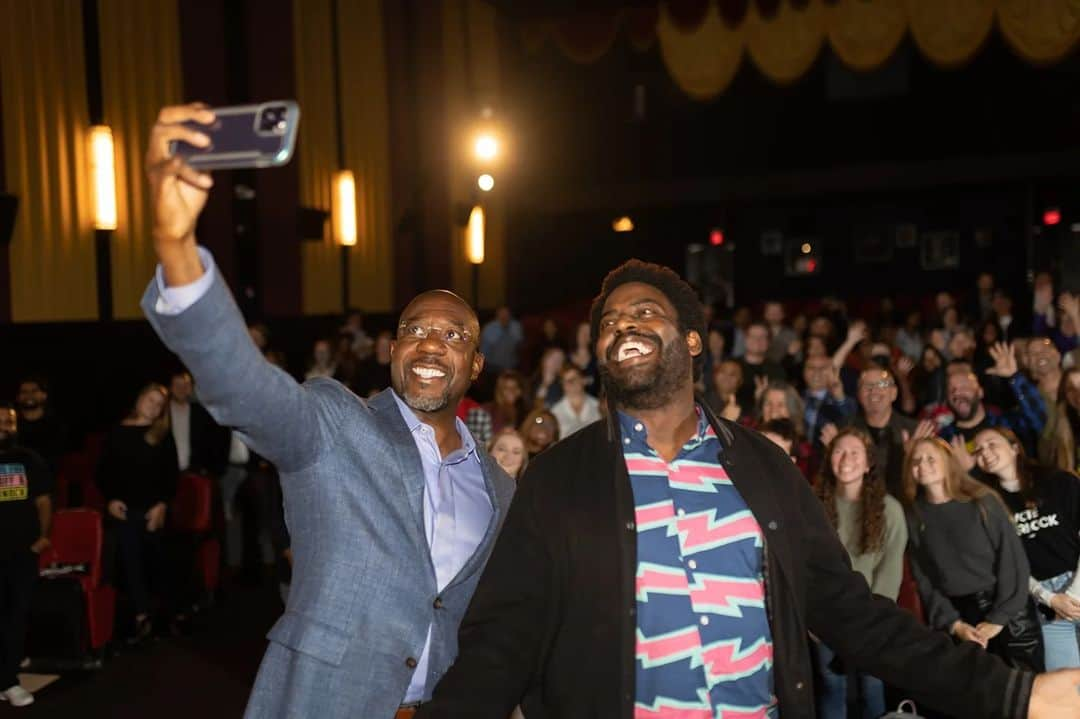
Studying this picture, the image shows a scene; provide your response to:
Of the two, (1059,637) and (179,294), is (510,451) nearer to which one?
(1059,637)

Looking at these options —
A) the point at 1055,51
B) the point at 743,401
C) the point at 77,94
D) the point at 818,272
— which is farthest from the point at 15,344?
the point at 818,272

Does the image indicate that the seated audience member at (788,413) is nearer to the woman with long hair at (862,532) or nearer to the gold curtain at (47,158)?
the woman with long hair at (862,532)

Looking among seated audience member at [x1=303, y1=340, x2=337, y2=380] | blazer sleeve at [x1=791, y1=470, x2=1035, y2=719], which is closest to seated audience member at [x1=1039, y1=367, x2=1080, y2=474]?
blazer sleeve at [x1=791, y1=470, x2=1035, y2=719]

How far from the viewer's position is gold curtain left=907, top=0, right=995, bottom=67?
10.6 metres

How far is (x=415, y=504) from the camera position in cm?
183

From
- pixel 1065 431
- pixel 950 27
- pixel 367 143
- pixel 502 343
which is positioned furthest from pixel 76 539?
pixel 950 27

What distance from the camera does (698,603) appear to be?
1582 millimetres

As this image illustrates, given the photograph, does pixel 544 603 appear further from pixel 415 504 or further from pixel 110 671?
pixel 110 671

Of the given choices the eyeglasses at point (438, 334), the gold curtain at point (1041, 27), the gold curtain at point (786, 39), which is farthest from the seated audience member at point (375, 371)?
the gold curtain at point (1041, 27)

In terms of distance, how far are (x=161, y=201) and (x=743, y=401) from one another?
538 centimetres

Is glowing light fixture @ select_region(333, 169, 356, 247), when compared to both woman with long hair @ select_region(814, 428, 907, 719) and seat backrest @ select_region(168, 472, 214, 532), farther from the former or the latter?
woman with long hair @ select_region(814, 428, 907, 719)

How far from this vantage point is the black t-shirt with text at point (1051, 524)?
3.85m

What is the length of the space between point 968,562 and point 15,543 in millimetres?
3915

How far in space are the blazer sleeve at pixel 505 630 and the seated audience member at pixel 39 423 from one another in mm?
4871
